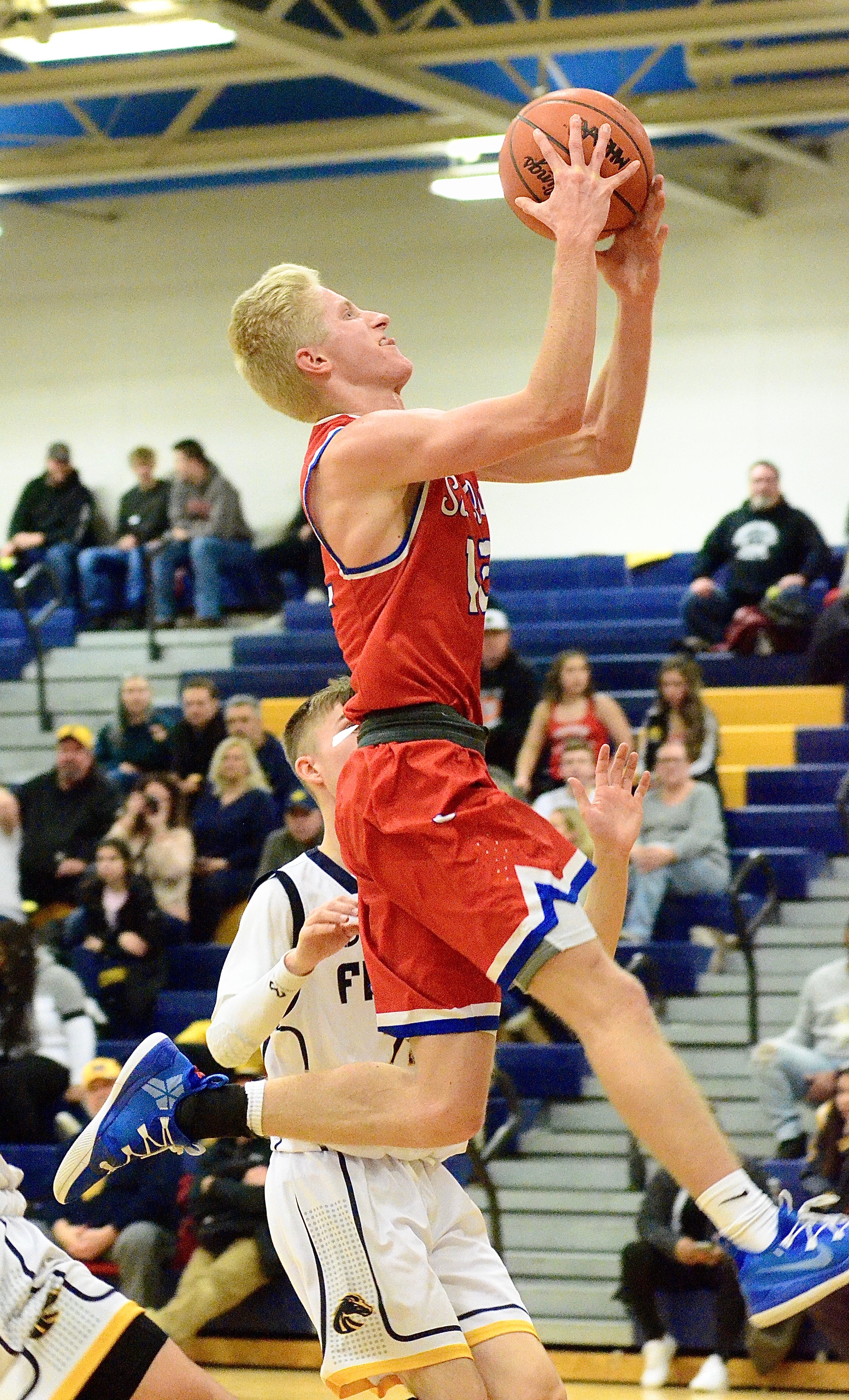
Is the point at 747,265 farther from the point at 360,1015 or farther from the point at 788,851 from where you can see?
the point at 360,1015

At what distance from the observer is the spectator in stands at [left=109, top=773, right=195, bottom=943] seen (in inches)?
382

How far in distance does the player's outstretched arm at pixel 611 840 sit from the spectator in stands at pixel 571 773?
4.86 metres

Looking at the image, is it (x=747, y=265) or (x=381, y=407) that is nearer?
(x=381, y=407)

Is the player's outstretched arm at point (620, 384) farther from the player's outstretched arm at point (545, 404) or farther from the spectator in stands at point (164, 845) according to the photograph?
the spectator in stands at point (164, 845)

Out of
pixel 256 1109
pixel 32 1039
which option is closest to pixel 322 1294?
pixel 256 1109

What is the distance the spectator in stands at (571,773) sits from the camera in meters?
8.96

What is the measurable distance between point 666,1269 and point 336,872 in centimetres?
403

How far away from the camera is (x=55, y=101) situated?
12.9 m

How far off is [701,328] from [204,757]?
604 cm

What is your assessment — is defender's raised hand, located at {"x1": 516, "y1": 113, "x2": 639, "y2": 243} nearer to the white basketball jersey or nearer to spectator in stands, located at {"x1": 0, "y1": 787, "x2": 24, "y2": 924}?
the white basketball jersey

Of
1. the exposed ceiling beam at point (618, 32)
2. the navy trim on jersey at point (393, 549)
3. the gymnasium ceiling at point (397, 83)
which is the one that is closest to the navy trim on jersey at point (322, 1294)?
the navy trim on jersey at point (393, 549)

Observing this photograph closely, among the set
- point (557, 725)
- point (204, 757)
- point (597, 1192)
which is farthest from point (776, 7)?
point (597, 1192)

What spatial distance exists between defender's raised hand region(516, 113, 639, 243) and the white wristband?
1.51 m

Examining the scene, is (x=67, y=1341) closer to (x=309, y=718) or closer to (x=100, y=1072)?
(x=309, y=718)
